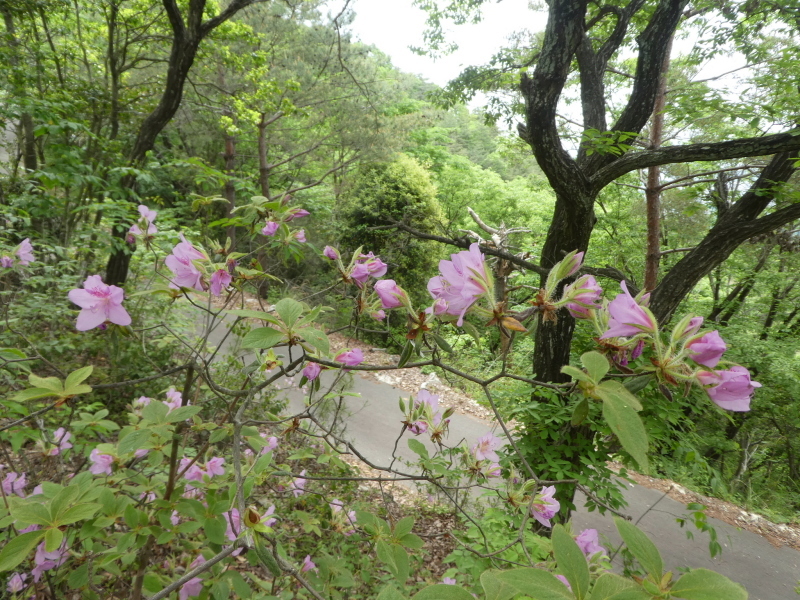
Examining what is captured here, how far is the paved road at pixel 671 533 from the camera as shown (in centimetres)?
404

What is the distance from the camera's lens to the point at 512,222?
40.7 feet

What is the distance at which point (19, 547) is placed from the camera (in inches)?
28.8

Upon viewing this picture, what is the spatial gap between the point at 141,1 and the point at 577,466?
735cm

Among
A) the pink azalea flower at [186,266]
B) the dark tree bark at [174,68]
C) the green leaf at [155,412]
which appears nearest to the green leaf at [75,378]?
the green leaf at [155,412]

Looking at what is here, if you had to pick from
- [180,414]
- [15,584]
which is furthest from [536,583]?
[15,584]

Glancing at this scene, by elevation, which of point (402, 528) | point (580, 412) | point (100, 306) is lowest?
point (402, 528)

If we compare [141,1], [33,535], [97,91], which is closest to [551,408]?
[33,535]

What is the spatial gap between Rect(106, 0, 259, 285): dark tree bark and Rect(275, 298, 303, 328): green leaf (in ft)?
11.6

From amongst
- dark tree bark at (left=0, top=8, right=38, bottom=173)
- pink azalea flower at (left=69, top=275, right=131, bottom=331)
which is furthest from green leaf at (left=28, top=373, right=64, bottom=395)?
dark tree bark at (left=0, top=8, right=38, bottom=173)

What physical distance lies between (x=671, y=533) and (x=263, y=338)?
18.8 ft

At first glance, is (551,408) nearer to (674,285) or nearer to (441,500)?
(674,285)

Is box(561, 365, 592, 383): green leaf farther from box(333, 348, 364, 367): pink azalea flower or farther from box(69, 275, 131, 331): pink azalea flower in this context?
box(69, 275, 131, 331): pink azalea flower

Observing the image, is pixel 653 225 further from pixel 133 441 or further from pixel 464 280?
pixel 133 441

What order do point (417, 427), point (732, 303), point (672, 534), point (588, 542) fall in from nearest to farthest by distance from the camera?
point (588, 542) → point (417, 427) → point (672, 534) → point (732, 303)
